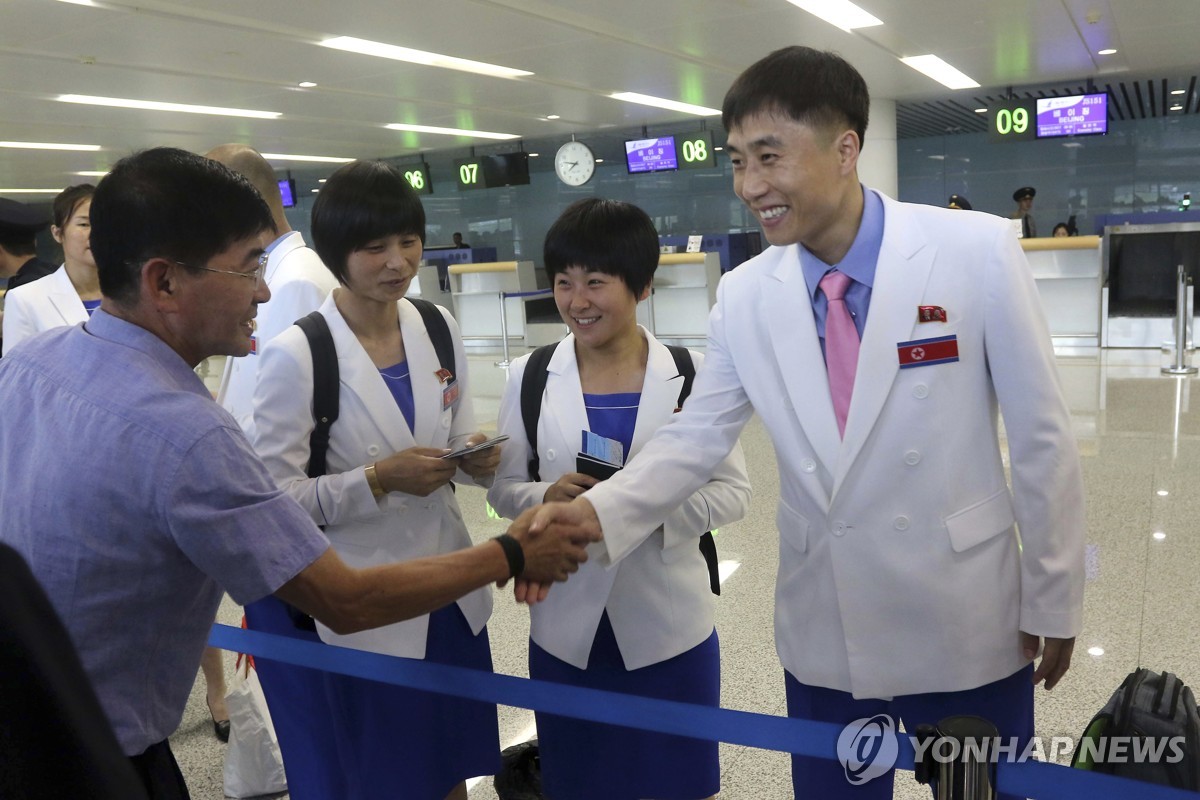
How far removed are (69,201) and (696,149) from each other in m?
13.3

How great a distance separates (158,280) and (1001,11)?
913 centimetres

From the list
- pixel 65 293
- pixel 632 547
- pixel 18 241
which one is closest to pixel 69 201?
pixel 65 293

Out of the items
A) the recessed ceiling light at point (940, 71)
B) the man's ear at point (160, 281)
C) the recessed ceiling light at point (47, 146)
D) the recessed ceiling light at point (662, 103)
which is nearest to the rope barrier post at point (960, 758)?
the man's ear at point (160, 281)

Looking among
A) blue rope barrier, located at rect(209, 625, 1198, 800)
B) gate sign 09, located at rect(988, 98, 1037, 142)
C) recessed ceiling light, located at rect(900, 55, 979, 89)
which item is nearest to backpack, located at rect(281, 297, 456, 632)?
blue rope barrier, located at rect(209, 625, 1198, 800)

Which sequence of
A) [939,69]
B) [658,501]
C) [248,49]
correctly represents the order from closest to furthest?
[658,501] → [248,49] → [939,69]

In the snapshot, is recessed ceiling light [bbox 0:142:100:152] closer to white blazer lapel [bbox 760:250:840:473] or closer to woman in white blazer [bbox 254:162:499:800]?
woman in white blazer [bbox 254:162:499:800]

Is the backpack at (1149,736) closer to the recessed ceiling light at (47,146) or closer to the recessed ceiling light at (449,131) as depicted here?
the recessed ceiling light at (449,131)

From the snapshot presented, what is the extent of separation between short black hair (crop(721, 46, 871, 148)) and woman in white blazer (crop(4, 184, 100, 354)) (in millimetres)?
2557

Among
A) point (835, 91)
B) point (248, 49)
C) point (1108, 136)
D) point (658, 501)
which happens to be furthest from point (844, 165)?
point (1108, 136)

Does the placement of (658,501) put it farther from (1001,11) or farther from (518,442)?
(1001,11)

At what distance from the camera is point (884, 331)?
1.59m

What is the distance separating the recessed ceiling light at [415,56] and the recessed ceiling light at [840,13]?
3.48m

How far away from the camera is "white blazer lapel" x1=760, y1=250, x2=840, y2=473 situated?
163cm

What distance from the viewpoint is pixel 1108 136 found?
62.1ft
